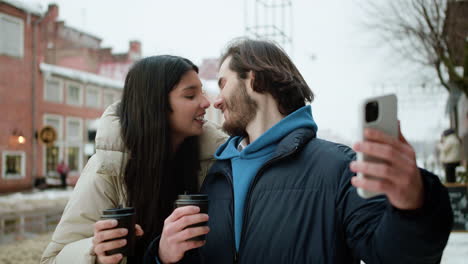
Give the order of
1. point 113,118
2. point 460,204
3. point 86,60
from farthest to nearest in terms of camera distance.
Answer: point 86,60 < point 460,204 < point 113,118

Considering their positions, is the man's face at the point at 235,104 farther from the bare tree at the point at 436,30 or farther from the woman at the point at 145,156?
the bare tree at the point at 436,30

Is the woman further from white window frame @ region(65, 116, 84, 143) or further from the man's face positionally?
white window frame @ region(65, 116, 84, 143)

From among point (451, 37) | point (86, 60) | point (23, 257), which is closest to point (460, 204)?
point (451, 37)

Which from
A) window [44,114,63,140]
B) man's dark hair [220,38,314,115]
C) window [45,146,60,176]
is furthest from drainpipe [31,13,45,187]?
man's dark hair [220,38,314,115]

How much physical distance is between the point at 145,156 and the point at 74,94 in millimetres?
27148

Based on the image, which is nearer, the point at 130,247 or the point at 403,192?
the point at 403,192

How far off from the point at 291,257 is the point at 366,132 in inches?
31.8

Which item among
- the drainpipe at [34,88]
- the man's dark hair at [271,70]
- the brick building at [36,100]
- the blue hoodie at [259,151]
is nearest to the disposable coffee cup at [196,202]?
the blue hoodie at [259,151]

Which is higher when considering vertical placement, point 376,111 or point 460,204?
point 376,111

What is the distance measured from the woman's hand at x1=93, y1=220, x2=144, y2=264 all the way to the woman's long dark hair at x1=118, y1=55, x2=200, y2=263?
499mm

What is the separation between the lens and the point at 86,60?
33.4 metres

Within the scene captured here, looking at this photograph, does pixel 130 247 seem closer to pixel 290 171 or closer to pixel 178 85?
pixel 290 171

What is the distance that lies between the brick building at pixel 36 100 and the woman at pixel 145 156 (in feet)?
60.3

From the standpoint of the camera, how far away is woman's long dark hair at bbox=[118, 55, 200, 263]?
236 centimetres
